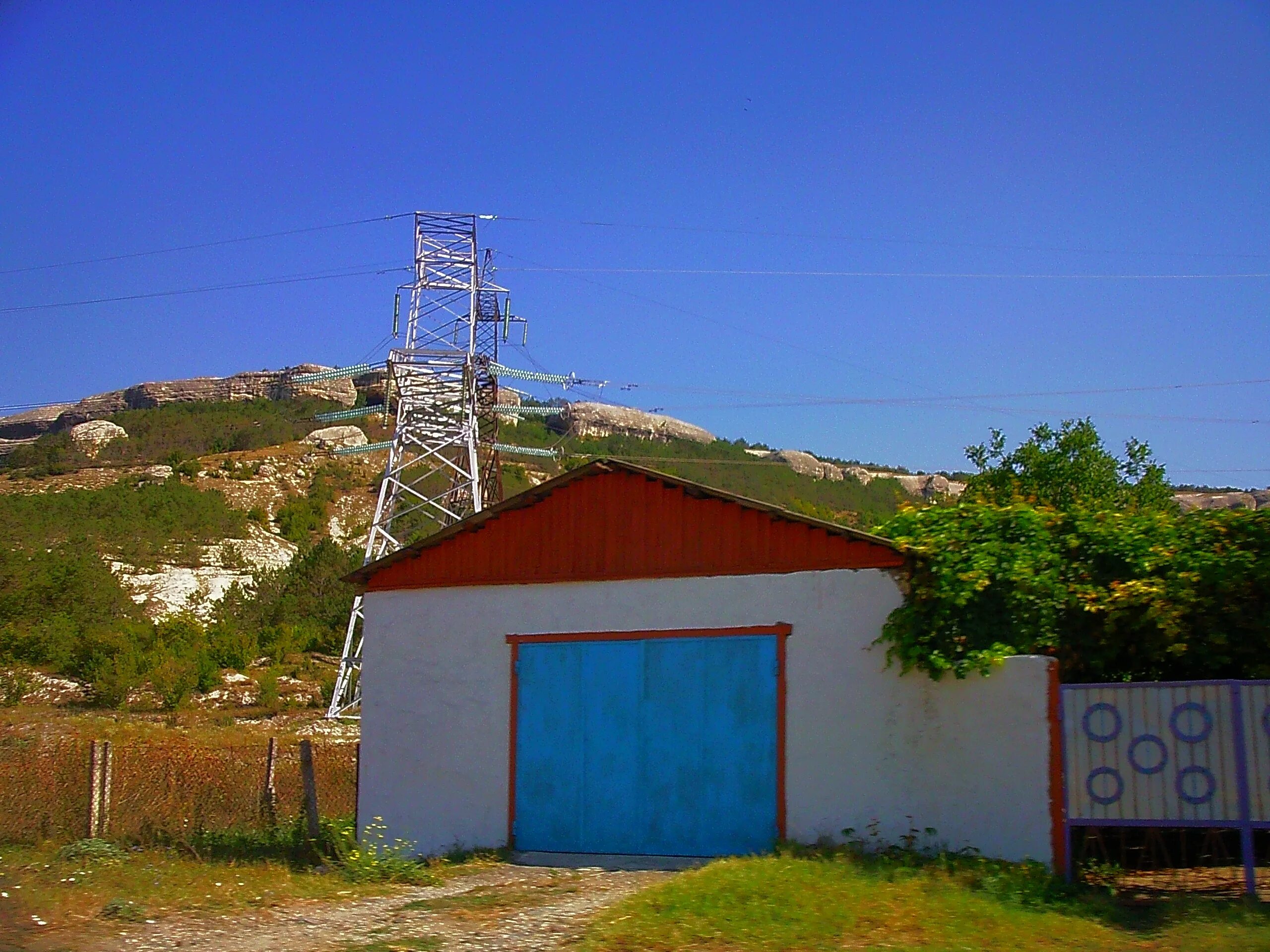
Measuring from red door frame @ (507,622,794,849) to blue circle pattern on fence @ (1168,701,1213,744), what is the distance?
3939 millimetres

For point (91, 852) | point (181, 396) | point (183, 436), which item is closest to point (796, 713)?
point (91, 852)

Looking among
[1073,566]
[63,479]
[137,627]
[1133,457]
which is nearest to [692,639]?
[1073,566]

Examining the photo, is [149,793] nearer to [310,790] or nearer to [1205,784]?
[310,790]

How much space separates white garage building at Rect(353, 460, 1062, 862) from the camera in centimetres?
1147

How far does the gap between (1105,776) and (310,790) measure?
9.32 meters

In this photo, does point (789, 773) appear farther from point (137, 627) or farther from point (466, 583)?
point (137, 627)

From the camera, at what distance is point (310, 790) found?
14.4m

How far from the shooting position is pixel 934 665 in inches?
445

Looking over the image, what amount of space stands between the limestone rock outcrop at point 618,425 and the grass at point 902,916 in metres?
76.5

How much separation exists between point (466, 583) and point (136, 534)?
4789 cm

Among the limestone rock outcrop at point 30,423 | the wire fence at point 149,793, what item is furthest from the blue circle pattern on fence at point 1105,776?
the limestone rock outcrop at point 30,423

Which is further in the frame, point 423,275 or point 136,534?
point 136,534

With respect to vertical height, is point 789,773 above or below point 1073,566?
below

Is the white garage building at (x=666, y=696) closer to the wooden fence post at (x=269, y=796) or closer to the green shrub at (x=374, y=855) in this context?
the green shrub at (x=374, y=855)
